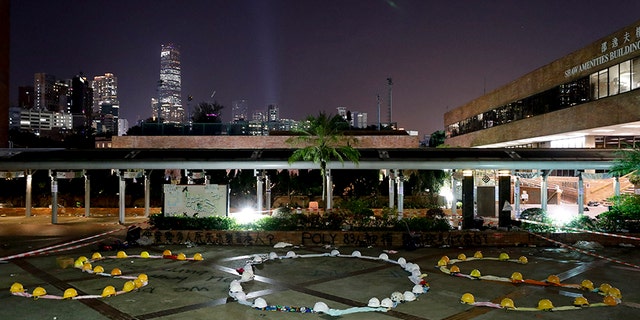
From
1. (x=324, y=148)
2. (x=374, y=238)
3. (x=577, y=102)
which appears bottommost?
(x=374, y=238)

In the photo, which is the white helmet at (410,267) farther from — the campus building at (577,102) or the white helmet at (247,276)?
the campus building at (577,102)

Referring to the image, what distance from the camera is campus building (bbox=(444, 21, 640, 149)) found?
112 ft

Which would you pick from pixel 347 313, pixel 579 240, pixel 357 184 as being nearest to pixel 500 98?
pixel 357 184

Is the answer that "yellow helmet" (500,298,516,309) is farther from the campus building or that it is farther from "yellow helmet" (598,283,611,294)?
the campus building

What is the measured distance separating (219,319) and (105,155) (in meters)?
20.8

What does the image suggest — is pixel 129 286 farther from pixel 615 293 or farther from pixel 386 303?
pixel 615 293

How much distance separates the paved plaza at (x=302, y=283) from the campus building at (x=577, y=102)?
1739 cm

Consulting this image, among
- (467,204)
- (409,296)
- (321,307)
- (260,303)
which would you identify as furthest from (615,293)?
(467,204)

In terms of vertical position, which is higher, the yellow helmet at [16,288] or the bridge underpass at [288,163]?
the bridge underpass at [288,163]

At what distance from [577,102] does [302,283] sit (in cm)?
3354

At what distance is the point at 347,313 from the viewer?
468 inches

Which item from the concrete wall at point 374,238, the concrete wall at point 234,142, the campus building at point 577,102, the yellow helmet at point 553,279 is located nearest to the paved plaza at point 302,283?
the yellow helmet at point 553,279

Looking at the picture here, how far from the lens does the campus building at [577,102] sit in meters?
34.0

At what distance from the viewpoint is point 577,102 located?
132 feet
